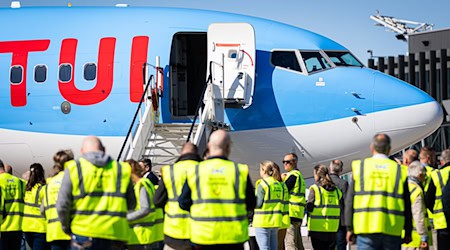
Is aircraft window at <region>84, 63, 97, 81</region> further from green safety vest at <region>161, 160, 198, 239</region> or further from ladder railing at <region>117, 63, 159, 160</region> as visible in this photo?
green safety vest at <region>161, 160, 198, 239</region>

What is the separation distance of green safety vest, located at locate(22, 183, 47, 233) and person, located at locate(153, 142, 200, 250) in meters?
3.49

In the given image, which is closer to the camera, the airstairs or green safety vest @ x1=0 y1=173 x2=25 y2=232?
green safety vest @ x1=0 y1=173 x2=25 y2=232

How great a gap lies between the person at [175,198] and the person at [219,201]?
24.9 inches

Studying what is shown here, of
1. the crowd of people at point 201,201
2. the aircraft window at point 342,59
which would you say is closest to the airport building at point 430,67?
the aircraft window at point 342,59

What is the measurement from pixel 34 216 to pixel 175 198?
424 cm

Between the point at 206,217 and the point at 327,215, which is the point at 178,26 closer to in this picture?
the point at 327,215

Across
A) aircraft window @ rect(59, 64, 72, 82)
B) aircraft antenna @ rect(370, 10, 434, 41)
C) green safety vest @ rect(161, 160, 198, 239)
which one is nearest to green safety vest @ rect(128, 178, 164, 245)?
green safety vest @ rect(161, 160, 198, 239)

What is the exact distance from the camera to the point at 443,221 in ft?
42.4

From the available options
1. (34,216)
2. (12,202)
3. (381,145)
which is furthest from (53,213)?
(381,145)

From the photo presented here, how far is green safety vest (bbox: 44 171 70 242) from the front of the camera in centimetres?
1101

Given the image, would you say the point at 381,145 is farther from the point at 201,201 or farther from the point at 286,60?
the point at 286,60

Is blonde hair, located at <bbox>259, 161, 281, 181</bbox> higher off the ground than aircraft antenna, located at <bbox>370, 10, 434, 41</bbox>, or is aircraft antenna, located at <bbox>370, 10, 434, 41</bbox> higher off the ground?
aircraft antenna, located at <bbox>370, 10, 434, 41</bbox>

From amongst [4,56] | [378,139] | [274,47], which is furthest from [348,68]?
[378,139]

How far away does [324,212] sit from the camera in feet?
47.7
